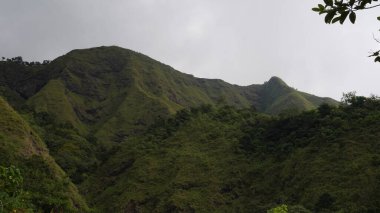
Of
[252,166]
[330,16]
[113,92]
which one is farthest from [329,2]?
[113,92]

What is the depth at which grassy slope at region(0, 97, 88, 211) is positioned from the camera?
39.1 metres

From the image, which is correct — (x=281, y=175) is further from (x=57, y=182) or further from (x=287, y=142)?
(x=57, y=182)

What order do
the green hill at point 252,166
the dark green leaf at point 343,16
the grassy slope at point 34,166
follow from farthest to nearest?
the green hill at point 252,166 → the grassy slope at point 34,166 → the dark green leaf at point 343,16

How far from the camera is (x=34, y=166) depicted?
45.5 meters

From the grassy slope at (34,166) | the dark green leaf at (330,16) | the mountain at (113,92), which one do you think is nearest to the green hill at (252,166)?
the grassy slope at (34,166)

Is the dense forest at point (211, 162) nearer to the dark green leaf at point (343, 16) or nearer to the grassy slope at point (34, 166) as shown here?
the grassy slope at point (34, 166)

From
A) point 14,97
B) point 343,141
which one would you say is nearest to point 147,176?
point 343,141

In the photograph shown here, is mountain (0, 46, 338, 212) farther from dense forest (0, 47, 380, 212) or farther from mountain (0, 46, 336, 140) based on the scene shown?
mountain (0, 46, 336, 140)

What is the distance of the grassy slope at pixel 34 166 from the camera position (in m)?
39.1

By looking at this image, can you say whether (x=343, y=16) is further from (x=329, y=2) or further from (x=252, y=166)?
(x=252, y=166)

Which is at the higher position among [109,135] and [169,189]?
[109,135]

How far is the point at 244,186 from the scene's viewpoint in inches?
2299

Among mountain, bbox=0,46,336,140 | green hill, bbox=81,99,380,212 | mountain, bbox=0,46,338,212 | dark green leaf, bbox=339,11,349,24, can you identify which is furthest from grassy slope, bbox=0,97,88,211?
mountain, bbox=0,46,336,140

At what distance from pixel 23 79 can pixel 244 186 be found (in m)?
111
